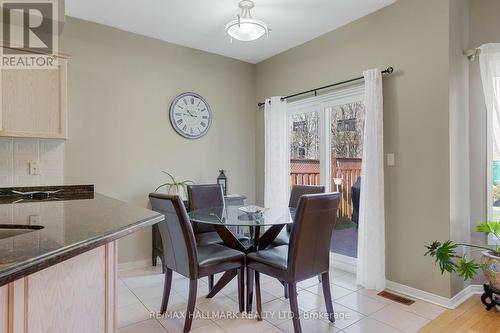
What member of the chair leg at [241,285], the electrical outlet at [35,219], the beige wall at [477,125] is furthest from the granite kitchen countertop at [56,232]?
the beige wall at [477,125]

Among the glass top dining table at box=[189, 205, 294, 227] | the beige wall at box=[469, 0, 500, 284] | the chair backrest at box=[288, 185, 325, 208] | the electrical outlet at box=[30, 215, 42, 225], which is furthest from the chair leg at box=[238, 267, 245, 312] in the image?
the beige wall at box=[469, 0, 500, 284]

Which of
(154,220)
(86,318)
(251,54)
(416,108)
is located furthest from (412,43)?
(86,318)

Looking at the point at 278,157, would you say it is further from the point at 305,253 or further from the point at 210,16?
the point at 305,253

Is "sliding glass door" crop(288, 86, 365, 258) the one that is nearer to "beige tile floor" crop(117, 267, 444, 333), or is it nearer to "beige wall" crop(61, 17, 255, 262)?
"beige tile floor" crop(117, 267, 444, 333)

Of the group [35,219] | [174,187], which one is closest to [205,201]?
[174,187]

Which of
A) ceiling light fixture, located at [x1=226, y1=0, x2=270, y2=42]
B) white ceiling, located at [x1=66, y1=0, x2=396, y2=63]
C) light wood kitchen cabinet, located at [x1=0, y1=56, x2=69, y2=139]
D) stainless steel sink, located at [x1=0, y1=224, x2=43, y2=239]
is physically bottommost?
stainless steel sink, located at [x1=0, y1=224, x2=43, y2=239]

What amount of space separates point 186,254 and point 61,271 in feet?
3.75

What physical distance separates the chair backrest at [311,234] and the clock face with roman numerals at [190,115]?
2.26m

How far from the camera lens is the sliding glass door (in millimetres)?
3254

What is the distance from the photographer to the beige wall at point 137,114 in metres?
3.09

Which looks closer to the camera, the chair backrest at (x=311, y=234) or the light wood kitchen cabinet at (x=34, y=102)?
the chair backrest at (x=311, y=234)

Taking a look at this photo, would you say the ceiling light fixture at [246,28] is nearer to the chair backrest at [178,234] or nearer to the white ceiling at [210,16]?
the white ceiling at [210,16]

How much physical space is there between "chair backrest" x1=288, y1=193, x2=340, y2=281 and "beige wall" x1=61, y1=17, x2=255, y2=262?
83.9 inches

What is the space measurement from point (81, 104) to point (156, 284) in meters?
1.99
